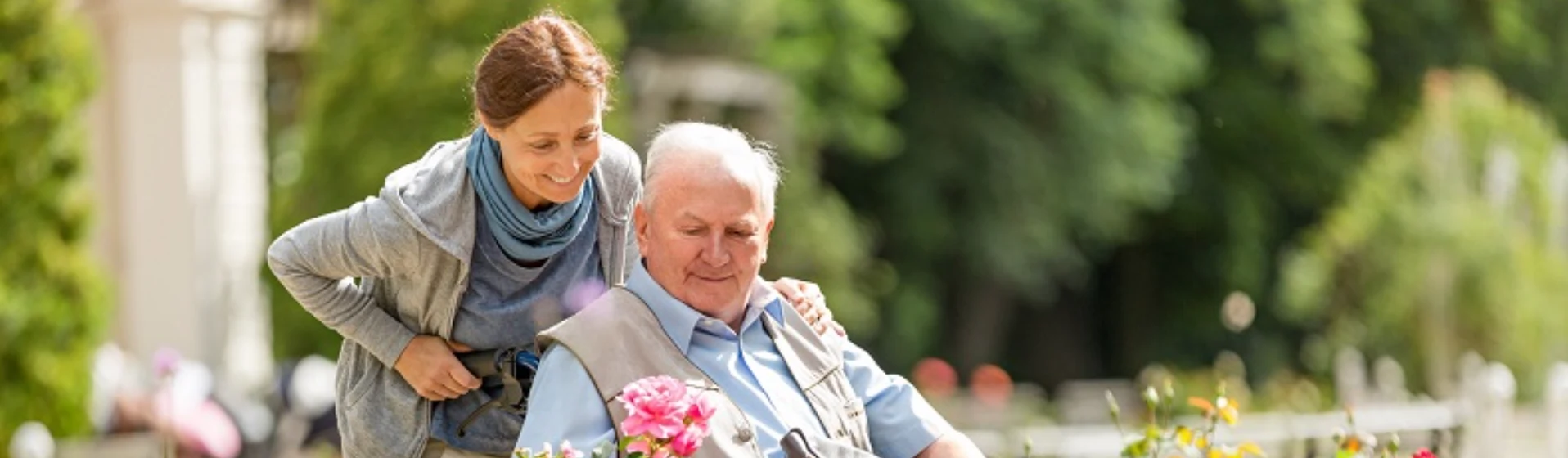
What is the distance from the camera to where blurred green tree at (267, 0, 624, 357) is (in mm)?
21172

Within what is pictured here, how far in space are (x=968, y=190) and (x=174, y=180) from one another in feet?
25.7

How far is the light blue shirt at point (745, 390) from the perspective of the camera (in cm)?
497

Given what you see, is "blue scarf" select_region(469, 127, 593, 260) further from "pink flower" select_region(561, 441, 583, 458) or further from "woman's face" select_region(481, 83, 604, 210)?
"pink flower" select_region(561, 441, 583, 458)

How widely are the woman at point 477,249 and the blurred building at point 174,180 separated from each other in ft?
58.9

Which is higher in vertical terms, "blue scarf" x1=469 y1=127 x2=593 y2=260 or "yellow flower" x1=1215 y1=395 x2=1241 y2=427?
"blue scarf" x1=469 y1=127 x2=593 y2=260

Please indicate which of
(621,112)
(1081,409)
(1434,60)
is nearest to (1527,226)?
(1081,409)

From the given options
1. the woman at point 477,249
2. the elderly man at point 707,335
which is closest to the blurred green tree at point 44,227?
the woman at point 477,249

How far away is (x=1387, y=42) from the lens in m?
32.5

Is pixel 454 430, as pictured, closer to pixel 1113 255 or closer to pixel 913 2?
pixel 913 2

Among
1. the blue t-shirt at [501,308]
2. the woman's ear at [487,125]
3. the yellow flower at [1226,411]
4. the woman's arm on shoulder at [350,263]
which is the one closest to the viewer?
the woman's ear at [487,125]

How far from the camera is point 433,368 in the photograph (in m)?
5.24

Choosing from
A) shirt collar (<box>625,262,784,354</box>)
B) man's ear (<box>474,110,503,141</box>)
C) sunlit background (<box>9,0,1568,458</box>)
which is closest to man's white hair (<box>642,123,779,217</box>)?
shirt collar (<box>625,262,784,354</box>)

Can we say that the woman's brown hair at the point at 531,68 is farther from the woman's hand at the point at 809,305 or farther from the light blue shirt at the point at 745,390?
the woman's hand at the point at 809,305

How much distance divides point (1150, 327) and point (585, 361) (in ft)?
93.8
